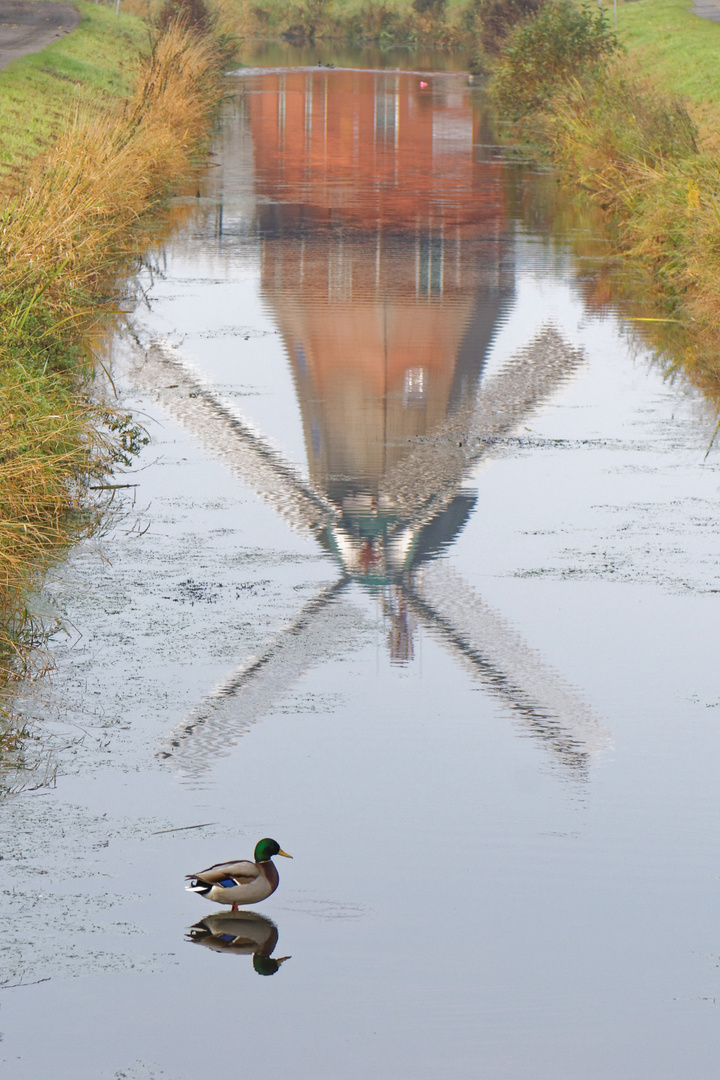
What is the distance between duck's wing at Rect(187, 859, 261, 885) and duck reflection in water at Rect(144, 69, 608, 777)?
43.4 inches

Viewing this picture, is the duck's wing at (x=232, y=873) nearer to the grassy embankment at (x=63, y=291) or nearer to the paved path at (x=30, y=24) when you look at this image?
the grassy embankment at (x=63, y=291)

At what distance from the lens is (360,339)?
14539 mm

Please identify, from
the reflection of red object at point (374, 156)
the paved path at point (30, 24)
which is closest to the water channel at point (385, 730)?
the reflection of red object at point (374, 156)

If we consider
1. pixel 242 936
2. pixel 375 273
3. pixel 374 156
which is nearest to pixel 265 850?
pixel 242 936

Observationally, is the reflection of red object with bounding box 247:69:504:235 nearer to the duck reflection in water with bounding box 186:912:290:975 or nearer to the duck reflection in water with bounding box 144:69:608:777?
the duck reflection in water with bounding box 144:69:608:777

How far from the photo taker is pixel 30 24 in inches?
1950

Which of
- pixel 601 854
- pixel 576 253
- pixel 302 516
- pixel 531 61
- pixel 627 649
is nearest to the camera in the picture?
pixel 601 854

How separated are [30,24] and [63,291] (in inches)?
1560

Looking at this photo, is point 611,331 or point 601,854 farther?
point 611,331

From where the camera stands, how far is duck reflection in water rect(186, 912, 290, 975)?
16.8ft

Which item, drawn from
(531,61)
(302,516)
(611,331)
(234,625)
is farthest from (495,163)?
(234,625)

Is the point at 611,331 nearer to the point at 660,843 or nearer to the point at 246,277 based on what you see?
the point at 246,277

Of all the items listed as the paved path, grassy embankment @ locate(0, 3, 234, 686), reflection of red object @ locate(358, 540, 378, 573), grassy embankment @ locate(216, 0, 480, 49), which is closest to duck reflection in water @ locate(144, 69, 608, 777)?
reflection of red object @ locate(358, 540, 378, 573)

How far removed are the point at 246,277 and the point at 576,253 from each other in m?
4.42
